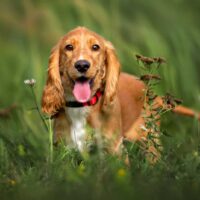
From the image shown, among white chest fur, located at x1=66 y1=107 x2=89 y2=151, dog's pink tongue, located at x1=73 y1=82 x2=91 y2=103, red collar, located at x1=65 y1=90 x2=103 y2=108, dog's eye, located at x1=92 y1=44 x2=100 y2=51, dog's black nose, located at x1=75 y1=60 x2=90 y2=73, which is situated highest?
dog's eye, located at x1=92 y1=44 x2=100 y2=51

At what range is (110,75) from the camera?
488 centimetres

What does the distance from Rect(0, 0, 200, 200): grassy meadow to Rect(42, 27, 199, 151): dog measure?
0.23 m

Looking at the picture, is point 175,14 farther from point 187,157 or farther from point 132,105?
point 187,157

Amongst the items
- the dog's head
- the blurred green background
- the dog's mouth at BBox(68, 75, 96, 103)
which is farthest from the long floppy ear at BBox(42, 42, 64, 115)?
the blurred green background

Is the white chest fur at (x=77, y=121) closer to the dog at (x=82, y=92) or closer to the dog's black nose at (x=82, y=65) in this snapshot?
the dog at (x=82, y=92)

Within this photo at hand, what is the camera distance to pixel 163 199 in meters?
3.13

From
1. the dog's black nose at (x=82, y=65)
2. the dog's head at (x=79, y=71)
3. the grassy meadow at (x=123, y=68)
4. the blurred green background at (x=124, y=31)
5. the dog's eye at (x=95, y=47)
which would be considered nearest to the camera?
the grassy meadow at (x=123, y=68)

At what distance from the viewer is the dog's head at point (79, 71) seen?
15.1ft

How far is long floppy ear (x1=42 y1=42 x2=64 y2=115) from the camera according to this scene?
481cm

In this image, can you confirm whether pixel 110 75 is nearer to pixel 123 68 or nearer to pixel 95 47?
pixel 95 47

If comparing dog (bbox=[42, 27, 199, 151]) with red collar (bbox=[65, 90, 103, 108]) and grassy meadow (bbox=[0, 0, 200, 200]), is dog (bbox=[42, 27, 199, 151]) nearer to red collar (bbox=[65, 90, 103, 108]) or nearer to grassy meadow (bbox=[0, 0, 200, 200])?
red collar (bbox=[65, 90, 103, 108])

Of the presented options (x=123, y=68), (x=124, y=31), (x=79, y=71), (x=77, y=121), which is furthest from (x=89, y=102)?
(x=124, y=31)

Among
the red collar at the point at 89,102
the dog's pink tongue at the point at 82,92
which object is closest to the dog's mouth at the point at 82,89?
the dog's pink tongue at the point at 82,92

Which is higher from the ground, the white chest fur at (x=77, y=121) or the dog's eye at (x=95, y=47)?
the dog's eye at (x=95, y=47)
